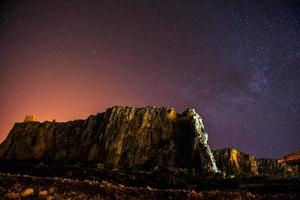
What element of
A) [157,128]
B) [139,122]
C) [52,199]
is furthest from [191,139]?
[52,199]

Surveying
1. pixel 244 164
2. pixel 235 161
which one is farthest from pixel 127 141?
pixel 244 164

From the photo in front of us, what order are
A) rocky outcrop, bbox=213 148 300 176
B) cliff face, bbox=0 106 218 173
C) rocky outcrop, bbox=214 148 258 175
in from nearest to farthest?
cliff face, bbox=0 106 218 173
rocky outcrop, bbox=213 148 300 176
rocky outcrop, bbox=214 148 258 175

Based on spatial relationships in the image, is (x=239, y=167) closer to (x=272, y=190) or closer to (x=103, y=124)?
(x=103, y=124)

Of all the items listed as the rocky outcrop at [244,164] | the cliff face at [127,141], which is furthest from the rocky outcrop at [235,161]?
the cliff face at [127,141]

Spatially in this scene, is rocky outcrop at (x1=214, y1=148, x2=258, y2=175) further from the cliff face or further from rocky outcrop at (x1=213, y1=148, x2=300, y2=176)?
the cliff face

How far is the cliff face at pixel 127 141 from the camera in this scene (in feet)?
186

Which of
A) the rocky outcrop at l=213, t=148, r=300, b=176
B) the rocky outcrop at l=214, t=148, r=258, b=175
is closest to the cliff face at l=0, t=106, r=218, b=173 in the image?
the rocky outcrop at l=214, t=148, r=258, b=175

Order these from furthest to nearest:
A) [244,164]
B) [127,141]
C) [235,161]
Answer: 1. [244,164]
2. [235,161]
3. [127,141]

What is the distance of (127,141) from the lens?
63969 millimetres

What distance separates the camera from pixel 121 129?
67062 millimetres

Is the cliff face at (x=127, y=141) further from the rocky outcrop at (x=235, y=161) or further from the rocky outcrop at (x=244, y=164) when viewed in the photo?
the rocky outcrop at (x=244, y=164)

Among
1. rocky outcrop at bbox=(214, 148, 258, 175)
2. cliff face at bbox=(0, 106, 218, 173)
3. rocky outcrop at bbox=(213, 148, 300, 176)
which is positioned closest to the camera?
cliff face at bbox=(0, 106, 218, 173)

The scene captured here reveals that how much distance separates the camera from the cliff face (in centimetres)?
5675

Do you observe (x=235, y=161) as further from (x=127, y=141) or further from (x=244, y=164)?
(x=127, y=141)
